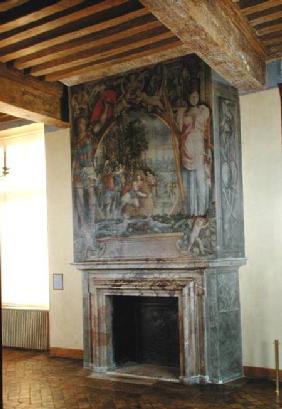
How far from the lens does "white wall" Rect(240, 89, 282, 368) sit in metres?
6.99

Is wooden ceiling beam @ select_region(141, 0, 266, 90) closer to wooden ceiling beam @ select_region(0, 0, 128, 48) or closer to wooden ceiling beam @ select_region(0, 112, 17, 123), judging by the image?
wooden ceiling beam @ select_region(0, 0, 128, 48)

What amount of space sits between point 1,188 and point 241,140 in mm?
5216

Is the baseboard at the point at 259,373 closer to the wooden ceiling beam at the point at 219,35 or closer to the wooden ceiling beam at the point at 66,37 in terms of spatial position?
the wooden ceiling beam at the point at 219,35

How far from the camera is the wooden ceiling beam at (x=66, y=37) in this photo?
5895mm

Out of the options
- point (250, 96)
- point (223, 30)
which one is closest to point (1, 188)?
point (250, 96)

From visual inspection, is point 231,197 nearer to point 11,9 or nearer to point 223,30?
point 223,30

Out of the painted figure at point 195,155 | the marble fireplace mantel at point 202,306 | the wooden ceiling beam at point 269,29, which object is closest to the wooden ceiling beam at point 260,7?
the wooden ceiling beam at point 269,29

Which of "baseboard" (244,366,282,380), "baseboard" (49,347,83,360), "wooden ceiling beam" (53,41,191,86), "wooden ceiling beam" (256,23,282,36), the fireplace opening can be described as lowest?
"baseboard" (49,347,83,360)

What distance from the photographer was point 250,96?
732 centimetres

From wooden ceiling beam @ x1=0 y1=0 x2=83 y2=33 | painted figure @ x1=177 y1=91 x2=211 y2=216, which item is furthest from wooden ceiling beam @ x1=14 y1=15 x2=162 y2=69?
painted figure @ x1=177 y1=91 x2=211 y2=216

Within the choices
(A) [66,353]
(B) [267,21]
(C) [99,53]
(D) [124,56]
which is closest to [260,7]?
(B) [267,21]

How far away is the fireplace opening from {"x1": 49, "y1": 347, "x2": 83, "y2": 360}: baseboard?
1033 mm

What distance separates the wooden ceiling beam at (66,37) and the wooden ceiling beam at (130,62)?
0.87 m

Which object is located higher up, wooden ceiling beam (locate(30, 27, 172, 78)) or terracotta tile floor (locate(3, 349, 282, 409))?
wooden ceiling beam (locate(30, 27, 172, 78))
